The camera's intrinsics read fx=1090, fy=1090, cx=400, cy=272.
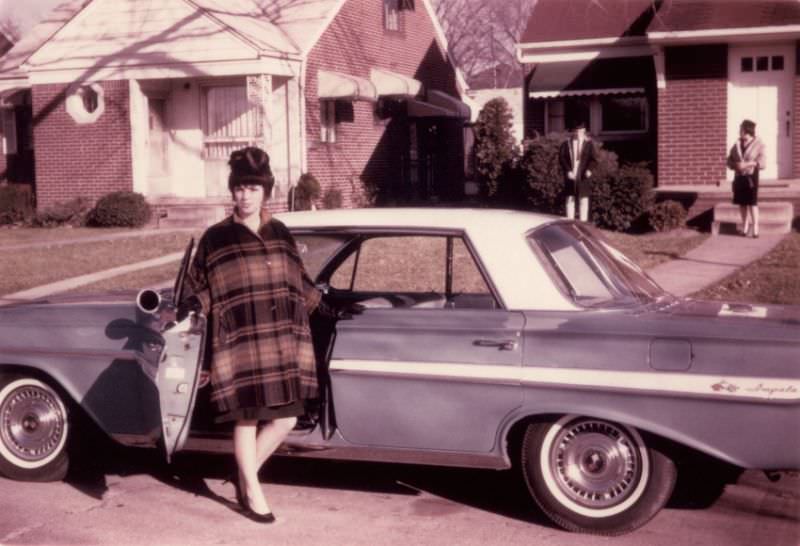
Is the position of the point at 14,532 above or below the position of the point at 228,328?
below

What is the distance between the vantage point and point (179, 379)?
16.9ft

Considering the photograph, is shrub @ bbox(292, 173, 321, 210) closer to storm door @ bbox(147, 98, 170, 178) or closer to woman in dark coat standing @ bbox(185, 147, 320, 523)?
storm door @ bbox(147, 98, 170, 178)

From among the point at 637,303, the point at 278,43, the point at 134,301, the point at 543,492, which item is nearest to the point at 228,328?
the point at 134,301

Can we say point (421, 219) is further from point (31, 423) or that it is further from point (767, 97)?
point (767, 97)

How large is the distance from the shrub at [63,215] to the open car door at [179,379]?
1792cm

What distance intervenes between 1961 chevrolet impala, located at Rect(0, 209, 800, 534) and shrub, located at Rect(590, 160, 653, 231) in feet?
40.5

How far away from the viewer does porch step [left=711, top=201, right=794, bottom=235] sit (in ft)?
55.4

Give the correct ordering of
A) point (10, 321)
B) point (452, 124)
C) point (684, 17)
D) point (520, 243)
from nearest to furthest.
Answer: point (520, 243), point (10, 321), point (684, 17), point (452, 124)

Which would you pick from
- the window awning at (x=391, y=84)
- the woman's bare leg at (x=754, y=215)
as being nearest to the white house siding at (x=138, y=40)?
the window awning at (x=391, y=84)

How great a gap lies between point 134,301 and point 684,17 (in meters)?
17.0

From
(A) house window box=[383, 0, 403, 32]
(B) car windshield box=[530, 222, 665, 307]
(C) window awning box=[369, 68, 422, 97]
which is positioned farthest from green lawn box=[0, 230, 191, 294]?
(A) house window box=[383, 0, 403, 32]

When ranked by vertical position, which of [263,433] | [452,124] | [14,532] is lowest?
[14,532]

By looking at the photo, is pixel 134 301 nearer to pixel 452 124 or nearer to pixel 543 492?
pixel 543 492

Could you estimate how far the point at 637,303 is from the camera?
213 inches
